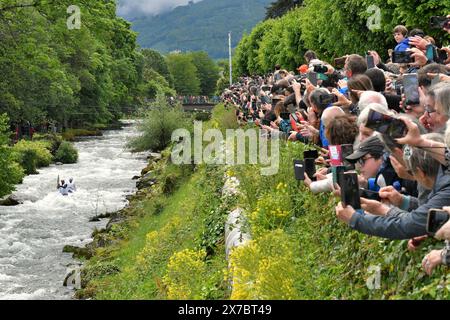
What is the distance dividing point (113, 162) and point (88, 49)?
1895 cm

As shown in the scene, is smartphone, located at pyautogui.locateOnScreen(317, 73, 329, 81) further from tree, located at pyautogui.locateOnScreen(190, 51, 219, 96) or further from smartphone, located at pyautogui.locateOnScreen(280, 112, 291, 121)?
tree, located at pyautogui.locateOnScreen(190, 51, 219, 96)

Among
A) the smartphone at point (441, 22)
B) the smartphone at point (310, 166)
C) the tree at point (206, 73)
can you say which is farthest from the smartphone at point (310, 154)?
the tree at point (206, 73)

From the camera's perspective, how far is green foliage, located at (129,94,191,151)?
47.0 meters

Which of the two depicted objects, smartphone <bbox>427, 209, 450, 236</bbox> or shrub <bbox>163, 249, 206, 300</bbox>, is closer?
smartphone <bbox>427, 209, 450, 236</bbox>

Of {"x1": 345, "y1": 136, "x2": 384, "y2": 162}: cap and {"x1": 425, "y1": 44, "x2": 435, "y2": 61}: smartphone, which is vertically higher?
{"x1": 425, "y1": 44, "x2": 435, "y2": 61}: smartphone

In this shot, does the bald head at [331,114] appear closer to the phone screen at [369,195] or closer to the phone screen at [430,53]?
the phone screen at [369,195]

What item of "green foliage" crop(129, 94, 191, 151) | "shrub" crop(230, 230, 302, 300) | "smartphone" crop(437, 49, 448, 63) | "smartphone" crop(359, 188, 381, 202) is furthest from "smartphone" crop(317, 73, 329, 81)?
"green foliage" crop(129, 94, 191, 151)

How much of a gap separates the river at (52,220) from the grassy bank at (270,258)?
1538mm

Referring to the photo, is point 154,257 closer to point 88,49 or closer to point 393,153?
point 393,153

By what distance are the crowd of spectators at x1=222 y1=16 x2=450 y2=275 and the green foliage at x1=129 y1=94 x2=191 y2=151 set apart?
123 ft

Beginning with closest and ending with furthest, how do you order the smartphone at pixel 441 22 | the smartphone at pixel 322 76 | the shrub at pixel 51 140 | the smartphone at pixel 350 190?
the smartphone at pixel 350 190 < the smartphone at pixel 441 22 < the smartphone at pixel 322 76 < the shrub at pixel 51 140

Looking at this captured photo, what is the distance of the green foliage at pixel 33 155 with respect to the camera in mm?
38719

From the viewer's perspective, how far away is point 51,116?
59.1 metres
